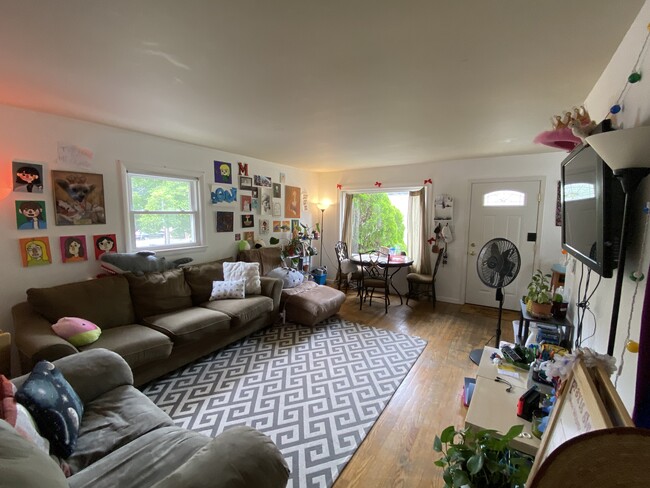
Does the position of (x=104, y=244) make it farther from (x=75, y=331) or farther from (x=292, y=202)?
(x=292, y=202)

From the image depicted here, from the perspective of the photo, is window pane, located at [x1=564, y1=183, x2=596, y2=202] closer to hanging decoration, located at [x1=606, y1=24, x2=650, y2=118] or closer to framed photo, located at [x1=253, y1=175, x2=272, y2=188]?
hanging decoration, located at [x1=606, y1=24, x2=650, y2=118]

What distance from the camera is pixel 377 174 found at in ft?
16.9

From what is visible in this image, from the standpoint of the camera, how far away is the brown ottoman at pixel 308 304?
11.6 feet

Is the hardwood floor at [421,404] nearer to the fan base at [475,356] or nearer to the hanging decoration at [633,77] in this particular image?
the fan base at [475,356]

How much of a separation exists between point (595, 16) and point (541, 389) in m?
1.75

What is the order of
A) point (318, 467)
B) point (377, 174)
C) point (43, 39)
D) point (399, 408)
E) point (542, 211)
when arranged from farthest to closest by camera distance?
point (377, 174) → point (542, 211) → point (399, 408) → point (318, 467) → point (43, 39)

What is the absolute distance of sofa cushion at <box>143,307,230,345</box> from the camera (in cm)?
245

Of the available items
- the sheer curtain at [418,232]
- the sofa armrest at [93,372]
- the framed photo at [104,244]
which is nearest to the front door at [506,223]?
the sheer curtain at [418,232]

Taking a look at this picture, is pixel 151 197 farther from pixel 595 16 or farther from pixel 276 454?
pixel 595 16

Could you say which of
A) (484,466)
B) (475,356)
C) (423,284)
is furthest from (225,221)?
(484,466)

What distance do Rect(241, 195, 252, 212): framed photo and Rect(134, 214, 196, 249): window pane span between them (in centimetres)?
79

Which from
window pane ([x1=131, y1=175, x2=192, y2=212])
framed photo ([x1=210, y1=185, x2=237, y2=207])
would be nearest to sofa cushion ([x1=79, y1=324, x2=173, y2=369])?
window pane ([x1=131, y1=175, x2=192, y2=212])

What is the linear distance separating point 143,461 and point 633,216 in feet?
7.34

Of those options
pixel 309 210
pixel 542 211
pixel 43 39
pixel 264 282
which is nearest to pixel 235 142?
pixel 264 282
